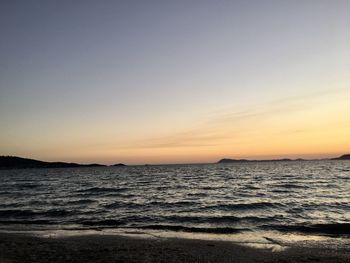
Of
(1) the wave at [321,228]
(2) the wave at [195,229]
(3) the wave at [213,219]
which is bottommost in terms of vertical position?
(1) the wave at [321,228]

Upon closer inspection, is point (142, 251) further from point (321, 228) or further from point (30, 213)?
point (30, 213)

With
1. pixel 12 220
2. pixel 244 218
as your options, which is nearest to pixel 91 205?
pixel 12 220

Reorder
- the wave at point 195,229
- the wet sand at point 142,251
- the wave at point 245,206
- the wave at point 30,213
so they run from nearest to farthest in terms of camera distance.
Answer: the wet sand at point 142,251, the wave at point 195,229, the wave at point 30,213, the wave at point 245,206

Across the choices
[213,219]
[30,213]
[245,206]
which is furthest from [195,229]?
[30,213]

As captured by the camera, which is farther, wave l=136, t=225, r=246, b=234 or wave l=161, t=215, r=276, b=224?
wave l=161, t=215, r=276, b=224

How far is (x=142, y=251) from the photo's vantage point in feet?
49.3

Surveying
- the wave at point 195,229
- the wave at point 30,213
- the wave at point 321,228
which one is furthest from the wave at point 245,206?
the wave at point 30,213

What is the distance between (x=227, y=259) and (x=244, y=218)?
11.1 metres

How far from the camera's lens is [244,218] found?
24688mm

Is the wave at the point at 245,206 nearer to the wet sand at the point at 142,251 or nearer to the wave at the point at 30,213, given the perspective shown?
the wet sand at the point at 142,251

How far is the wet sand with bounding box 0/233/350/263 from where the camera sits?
44.7 feet

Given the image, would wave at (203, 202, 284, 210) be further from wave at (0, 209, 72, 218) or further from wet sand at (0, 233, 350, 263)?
wave at (0, 209, 72, 218)

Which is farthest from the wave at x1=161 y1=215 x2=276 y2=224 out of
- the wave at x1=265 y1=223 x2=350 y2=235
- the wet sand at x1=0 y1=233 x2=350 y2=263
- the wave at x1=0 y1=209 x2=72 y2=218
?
the wave at x1=0 y1=209 x2=72 y2=218

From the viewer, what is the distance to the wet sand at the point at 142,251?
13.6 m
